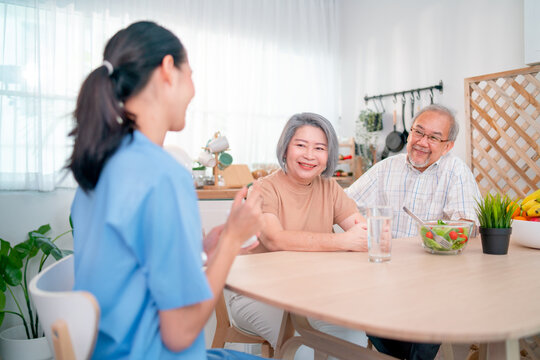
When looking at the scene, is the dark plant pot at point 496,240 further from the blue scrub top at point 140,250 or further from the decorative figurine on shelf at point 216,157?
the decorative figurine on shelf at point 216,157

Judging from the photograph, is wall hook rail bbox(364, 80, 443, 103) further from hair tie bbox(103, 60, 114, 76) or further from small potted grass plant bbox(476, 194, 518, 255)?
hair tie bbox(103, 60, 114, 76)

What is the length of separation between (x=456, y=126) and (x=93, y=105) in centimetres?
Answer: 177

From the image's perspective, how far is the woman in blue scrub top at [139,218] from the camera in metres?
0.68

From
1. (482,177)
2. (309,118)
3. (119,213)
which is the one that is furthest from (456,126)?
(119,213)

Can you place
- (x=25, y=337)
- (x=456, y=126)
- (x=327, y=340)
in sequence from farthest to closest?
(x=25, y=337) < (x=456, y=126) < (x=327, y=340)

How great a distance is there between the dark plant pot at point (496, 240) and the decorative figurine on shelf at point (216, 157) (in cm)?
190

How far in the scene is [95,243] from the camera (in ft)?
2.39

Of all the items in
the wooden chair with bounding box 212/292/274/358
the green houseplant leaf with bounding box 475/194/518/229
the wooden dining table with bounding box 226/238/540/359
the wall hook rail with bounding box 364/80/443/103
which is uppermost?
the wall hook rail with bounding box 364/80/443/103

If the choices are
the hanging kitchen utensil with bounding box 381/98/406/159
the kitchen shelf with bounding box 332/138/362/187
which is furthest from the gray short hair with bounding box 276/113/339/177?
the hanging kitchen utensil with bounding box 381/98/406/159

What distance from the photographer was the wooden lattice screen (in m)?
2.88

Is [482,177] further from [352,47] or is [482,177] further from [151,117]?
[151,117]

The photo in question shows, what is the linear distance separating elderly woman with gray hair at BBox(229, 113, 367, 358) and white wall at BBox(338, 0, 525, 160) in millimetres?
1995

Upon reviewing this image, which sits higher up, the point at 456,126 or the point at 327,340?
the point at 456,126

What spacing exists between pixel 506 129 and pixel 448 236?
2.20 metres
